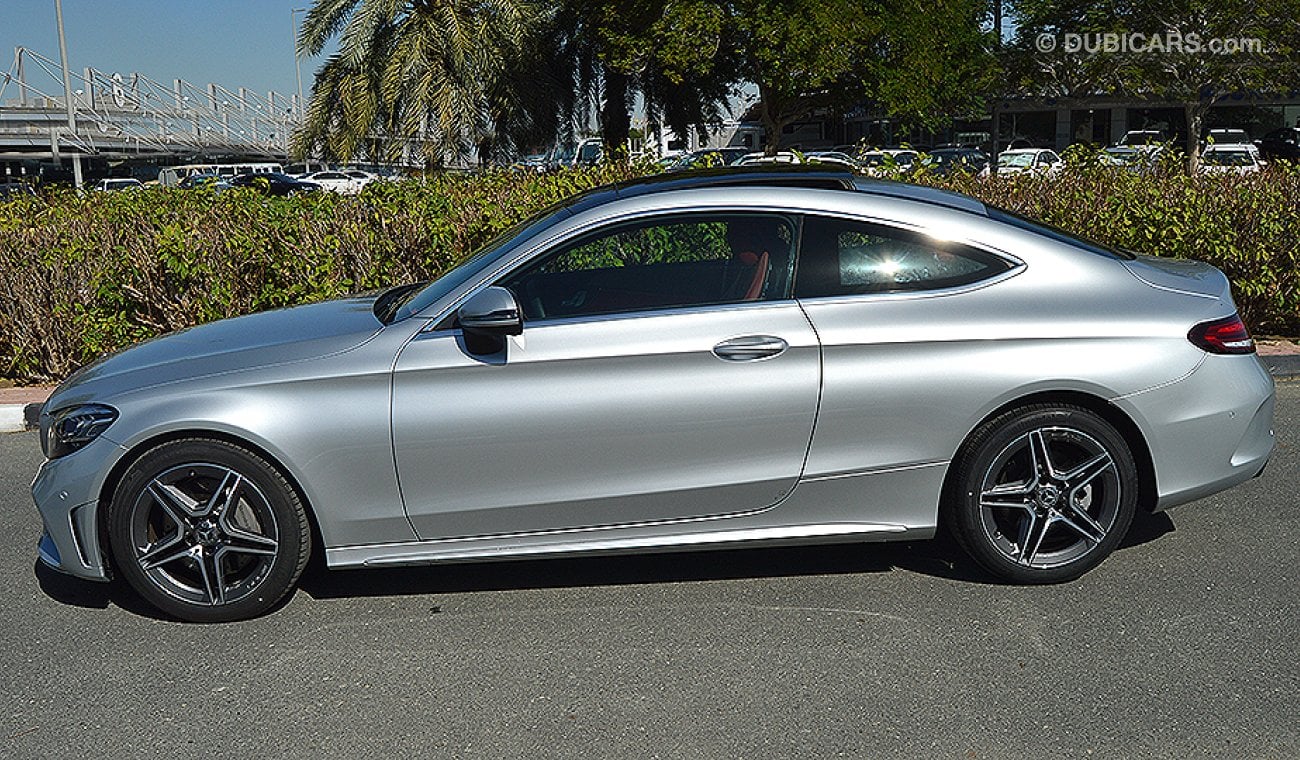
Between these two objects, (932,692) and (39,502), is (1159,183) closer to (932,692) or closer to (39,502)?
(932,692)

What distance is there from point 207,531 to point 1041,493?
3012 millimetres

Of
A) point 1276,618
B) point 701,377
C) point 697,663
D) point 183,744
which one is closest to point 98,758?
point 183,744

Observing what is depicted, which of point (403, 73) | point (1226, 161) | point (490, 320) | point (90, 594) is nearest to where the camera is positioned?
point (490, 320)

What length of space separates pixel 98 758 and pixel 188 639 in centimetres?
82

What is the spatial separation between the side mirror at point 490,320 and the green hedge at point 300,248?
424 centimetres

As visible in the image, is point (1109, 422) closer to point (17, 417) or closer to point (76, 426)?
point (76, 426)

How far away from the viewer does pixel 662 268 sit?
4648 mm

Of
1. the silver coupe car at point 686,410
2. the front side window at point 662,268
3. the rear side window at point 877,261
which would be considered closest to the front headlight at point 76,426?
the silver coupe car at point 686,410

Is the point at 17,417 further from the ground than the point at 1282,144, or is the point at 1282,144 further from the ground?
the point at 1282,144

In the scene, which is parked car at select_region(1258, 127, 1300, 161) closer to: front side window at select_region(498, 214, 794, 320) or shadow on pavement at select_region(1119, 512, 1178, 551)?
→ shadow on pavement at select_region(1119, 512, 1178, 551)

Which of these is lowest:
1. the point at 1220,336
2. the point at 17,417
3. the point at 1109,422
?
the point at 17,417

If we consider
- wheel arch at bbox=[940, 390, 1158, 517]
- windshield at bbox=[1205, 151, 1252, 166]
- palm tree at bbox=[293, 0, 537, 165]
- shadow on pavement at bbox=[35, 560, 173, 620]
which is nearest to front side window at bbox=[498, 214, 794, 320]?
wheel arch at bbox=[940, 390, 1158, 517]

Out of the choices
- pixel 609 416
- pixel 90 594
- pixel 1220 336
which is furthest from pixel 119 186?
pixel 1220 336

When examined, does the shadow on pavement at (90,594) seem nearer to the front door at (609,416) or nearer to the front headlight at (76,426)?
the front headlight at (76,426)
